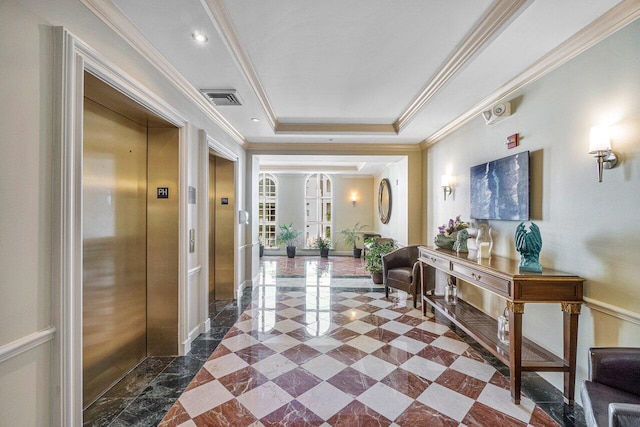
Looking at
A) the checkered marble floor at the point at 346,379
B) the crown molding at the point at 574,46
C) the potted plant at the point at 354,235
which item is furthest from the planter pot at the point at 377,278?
the crown molding at the point at 574,46

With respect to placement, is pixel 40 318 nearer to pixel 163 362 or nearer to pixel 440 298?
pixel 163 362

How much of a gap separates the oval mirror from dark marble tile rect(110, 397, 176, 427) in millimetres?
6139

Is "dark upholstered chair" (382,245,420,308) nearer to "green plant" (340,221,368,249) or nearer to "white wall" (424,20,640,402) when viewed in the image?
"white wall" (424,20,640,402)

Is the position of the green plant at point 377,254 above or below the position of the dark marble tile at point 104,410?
above

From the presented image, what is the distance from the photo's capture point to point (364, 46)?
2.38 meters

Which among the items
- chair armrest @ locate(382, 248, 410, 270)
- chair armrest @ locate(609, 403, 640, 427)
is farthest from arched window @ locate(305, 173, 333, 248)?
chair armrest @ locate(609, 403, 640, 427)

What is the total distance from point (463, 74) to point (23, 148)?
10.4 ft

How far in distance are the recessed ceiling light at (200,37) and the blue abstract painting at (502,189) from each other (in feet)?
9.43

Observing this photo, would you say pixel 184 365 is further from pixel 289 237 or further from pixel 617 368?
pixel 289 237

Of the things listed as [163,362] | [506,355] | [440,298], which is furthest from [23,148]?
[440,298]

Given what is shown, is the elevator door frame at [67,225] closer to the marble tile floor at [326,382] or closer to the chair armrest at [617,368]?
the marble tile floor at [326,382]

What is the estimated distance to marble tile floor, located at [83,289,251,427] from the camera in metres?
1.93

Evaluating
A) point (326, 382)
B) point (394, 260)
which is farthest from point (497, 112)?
point (326, 382)

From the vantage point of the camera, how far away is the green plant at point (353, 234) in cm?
880
